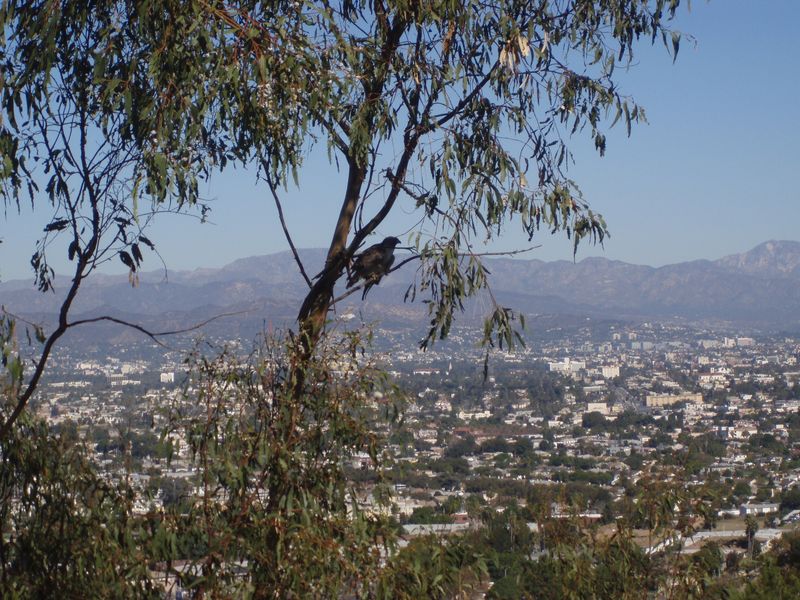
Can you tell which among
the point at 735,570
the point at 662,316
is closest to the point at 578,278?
the point at 662,316

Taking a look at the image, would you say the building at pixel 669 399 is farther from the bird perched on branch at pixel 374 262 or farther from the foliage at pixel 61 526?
the foliage at pixel 61 526

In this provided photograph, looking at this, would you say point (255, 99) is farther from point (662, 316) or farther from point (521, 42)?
point (662, 316)

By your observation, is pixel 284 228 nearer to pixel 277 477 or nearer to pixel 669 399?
pixel 277 477

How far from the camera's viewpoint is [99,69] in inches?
119

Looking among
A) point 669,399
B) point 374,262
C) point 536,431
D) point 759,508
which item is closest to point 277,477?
point 374,262

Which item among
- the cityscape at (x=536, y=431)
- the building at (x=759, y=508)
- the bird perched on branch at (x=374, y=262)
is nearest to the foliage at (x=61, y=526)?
the cityscape at (x=536, y=431)

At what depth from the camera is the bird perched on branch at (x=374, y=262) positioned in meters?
3.67

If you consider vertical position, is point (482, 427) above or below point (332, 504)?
below

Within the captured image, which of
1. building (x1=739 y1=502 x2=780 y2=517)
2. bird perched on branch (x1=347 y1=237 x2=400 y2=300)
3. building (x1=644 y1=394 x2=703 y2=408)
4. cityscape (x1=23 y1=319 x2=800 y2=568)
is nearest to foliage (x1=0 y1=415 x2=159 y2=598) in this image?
cityscape (x1=23 y1=319 x2=800 y2=568)

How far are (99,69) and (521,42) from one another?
1425 millimetres

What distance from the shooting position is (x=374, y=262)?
368 centimetres

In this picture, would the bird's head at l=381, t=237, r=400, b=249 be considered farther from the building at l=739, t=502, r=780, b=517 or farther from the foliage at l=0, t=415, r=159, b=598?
the building at l=739, t=502, r=780, b=517

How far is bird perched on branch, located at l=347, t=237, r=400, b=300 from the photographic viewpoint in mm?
3674

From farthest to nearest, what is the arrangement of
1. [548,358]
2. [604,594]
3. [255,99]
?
[548,358] < [604,594] < [255,99]
